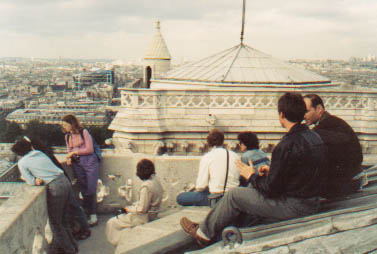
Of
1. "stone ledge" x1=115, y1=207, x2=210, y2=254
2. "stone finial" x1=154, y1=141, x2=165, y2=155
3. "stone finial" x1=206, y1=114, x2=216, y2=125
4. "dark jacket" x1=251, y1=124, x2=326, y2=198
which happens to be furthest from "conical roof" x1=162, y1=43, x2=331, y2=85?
"dark jacket" x1=251, y1=124, x2=326, y2=198

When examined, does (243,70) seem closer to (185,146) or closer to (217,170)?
(185,146)

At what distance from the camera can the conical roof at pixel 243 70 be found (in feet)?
40.0

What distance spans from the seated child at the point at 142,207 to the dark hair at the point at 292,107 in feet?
5.37

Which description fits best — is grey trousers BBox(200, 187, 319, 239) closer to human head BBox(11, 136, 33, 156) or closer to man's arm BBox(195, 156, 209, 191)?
man's arm BBox(195, 156, 209, 191)

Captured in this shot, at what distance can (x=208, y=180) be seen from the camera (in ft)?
13.9

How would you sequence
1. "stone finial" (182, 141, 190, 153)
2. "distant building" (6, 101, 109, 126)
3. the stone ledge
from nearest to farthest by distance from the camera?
the stone ledge
"stone finial" (182, 141, 190, 153)
"distant building" (6, 101, 109, 126)

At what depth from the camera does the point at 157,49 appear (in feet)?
82.9

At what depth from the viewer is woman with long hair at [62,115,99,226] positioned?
4.84 meters


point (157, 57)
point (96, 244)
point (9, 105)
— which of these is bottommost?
point (9, 105)

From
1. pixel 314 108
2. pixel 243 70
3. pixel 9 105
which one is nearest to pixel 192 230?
pixel 314 108

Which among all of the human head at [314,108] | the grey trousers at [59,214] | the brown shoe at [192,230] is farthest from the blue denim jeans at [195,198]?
the human head at [314,108]

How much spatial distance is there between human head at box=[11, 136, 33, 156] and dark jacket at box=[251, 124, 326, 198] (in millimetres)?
2231

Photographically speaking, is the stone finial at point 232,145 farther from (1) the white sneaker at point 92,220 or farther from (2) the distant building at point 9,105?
(2) the distant building at point 9,105

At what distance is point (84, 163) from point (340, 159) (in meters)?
2.72
